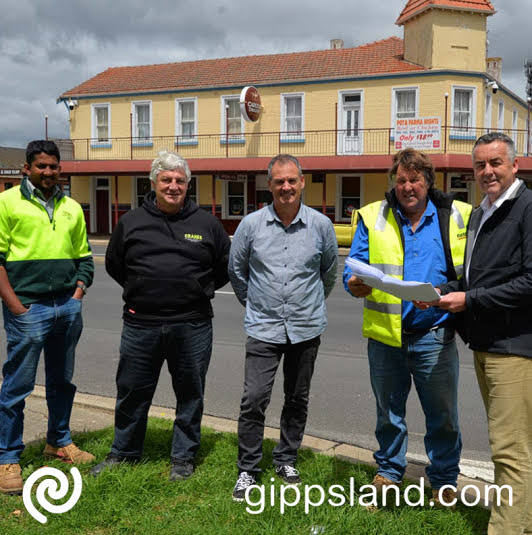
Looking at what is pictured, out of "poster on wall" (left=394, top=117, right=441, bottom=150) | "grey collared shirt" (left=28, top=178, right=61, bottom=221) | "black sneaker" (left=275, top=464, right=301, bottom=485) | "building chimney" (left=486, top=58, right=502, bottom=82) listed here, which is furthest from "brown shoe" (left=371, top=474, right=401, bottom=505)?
"building chimney" (left=486, top=58, right=502, bottom=82)

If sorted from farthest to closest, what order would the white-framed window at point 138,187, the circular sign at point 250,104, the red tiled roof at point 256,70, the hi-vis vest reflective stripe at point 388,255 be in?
1. the white-framed window at point 138,187
2. the red tiled roof at point 256,70
3. the circular sign at point 250,104
4. the hi-vis vest reflective stripe at point 388,255

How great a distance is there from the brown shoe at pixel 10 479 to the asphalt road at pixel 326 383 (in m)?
1.89

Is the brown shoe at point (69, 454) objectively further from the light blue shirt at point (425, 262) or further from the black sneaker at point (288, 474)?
the light blue shirt at point (425, 262)

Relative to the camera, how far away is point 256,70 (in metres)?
26.7

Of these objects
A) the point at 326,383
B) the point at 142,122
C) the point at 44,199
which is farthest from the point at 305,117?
the point at 44,199

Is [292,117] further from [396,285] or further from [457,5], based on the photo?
[396,285]

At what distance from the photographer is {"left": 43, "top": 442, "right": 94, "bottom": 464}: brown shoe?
13.1ft

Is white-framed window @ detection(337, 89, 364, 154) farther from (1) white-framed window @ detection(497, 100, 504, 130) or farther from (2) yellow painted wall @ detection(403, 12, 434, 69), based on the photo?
(1) white-framed window @ detection(497, 100, 504, 130)

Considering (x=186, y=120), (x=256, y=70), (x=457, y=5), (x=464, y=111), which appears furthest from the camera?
(x=186, y=120)

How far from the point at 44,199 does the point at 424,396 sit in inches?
102

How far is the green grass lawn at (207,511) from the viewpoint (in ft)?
10.4

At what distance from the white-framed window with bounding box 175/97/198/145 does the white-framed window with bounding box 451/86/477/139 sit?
1103 centimetres

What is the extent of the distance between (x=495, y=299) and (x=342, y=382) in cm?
344

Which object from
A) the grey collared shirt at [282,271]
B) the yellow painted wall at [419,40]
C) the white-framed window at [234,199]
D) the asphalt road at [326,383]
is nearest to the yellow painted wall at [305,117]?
the yellow painted wall at [419,40]
